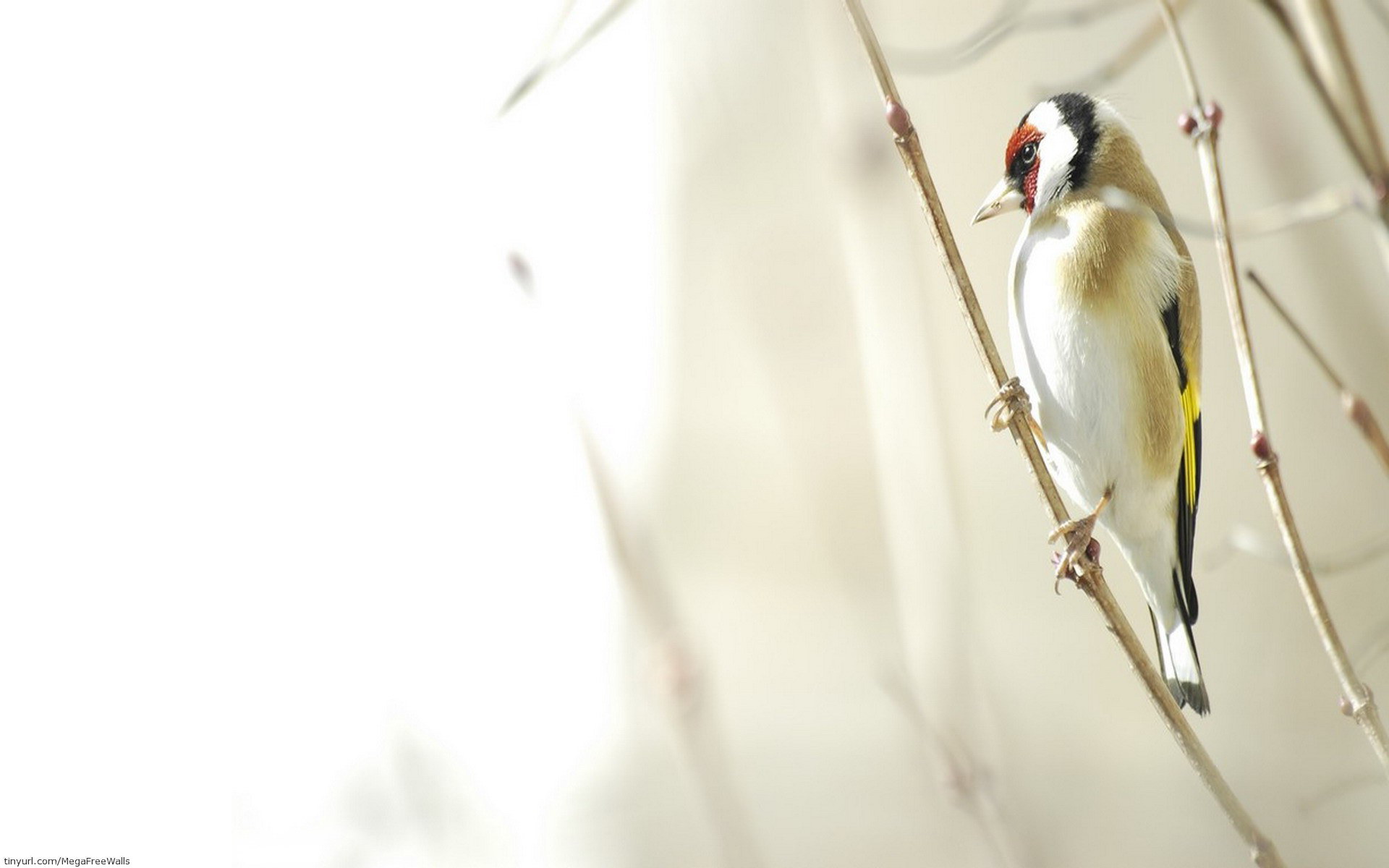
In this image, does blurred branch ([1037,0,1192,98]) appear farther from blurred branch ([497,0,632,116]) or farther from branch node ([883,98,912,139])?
blurred branch ([497,0,632,116])

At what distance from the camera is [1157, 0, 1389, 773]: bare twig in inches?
47.6

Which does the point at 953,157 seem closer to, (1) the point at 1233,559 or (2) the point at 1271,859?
(1) the point at 1233,559

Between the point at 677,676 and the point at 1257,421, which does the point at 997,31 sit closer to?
the point at 1257,421

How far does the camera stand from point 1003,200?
1.68 meters

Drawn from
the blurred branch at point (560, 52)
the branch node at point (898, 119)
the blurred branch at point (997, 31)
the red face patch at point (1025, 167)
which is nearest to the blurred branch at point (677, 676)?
the blurred branch at point (560, 52)

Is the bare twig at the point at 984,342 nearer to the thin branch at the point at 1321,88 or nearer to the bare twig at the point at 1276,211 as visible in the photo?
the bare twig at the point at 1276,211

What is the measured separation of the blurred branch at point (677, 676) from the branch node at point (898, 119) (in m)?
0.42

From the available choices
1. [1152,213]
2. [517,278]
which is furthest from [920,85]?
[517,278]

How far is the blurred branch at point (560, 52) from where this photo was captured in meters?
1.29

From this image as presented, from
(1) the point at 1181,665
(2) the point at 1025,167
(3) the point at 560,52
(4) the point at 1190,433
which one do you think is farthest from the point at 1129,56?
(1) the point at 1181,665

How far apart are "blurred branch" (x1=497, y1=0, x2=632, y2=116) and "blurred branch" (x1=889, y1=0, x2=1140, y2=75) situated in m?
0.39

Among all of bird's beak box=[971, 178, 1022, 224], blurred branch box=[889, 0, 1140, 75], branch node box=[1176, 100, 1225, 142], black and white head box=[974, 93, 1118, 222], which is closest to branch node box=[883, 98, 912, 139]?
blurred branch box=[889, 0, 1140, 75]

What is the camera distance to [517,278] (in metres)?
1.21

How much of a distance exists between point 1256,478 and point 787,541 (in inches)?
76.9
